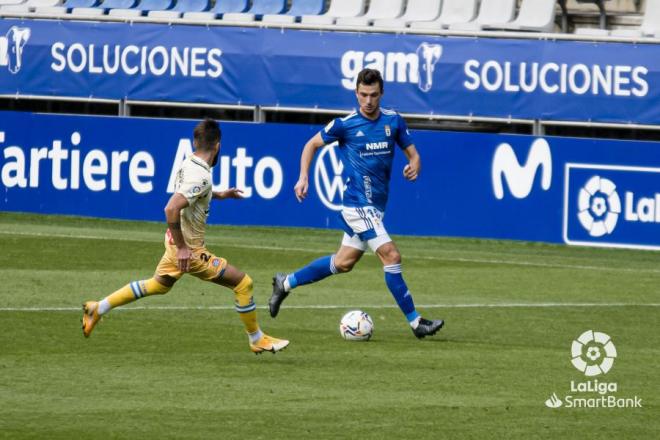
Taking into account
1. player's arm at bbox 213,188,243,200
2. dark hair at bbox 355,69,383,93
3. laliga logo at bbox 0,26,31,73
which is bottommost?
laliga logo at bbox 0,26,31,73

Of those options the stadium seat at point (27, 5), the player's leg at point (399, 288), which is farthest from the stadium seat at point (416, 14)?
the player's leg at point (399, 288)

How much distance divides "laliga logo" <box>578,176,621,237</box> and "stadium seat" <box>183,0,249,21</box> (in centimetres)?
836

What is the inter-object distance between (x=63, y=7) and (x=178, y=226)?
17877mm

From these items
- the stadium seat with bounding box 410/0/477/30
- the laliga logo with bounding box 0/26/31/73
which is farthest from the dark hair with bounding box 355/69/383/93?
the laliga logo with bounding box 0/26/31/73

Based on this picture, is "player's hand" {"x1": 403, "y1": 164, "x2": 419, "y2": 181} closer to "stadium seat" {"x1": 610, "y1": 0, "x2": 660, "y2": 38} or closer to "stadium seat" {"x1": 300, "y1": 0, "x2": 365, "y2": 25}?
"stadium seat" {"x1": 610, "y1": 0, "x2": 660, "y2": 38}

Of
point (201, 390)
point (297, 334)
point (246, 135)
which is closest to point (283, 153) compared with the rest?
point (246, 135)

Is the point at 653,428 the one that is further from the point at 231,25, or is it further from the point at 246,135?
the point at 231,25

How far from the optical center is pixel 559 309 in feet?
49.8

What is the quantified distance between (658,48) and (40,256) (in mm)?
9276

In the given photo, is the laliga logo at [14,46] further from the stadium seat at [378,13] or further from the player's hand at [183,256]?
the player's hand at [183,256]

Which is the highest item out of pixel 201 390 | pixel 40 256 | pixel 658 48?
pixel 658 48

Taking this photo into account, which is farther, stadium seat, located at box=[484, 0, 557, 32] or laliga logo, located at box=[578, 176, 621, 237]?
stadium seat, located at box=[484, 0, 557, 32]

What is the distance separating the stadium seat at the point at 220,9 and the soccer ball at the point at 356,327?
49.1 ft

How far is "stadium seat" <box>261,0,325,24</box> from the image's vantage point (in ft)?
86.8
